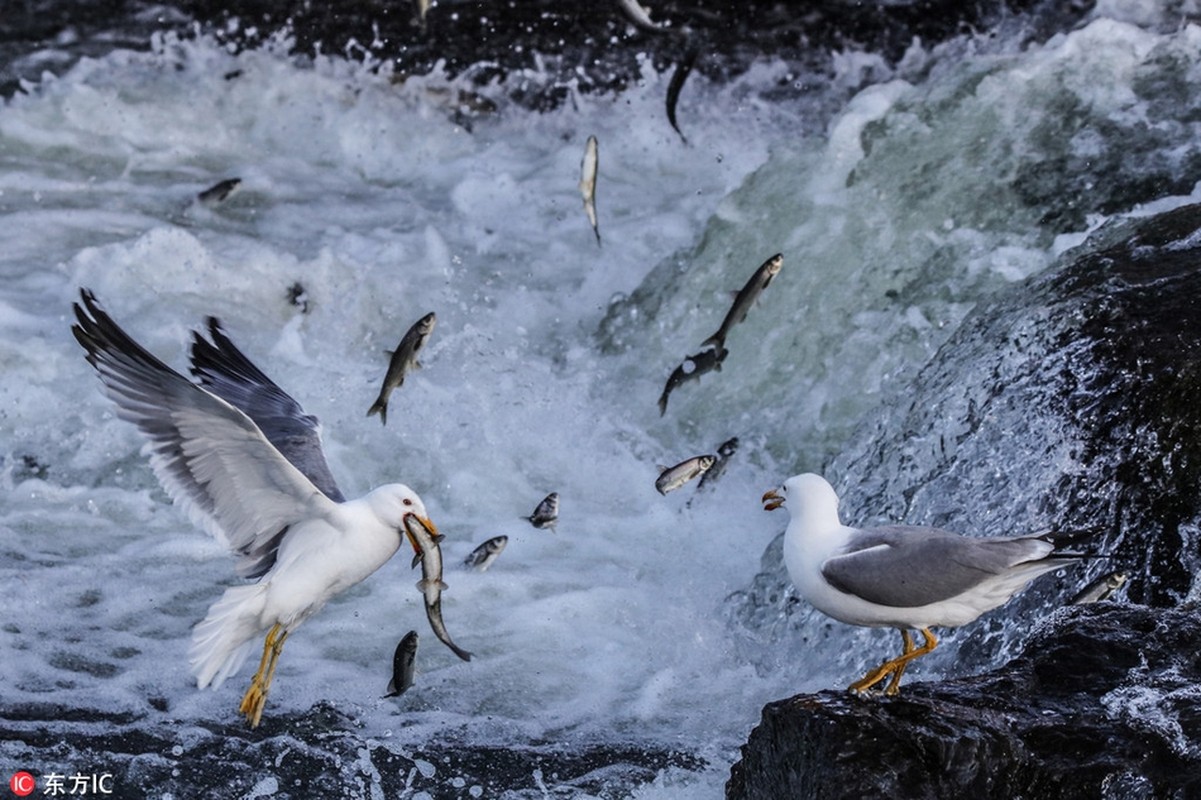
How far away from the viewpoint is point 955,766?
3.97 metres

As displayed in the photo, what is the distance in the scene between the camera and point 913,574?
14.0ft

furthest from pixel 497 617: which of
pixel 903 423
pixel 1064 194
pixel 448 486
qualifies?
pixel 1064 194

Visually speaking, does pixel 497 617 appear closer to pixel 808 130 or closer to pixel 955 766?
pixel 955 766

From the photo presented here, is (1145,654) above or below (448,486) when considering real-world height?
above

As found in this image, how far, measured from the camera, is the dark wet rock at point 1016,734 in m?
3.96

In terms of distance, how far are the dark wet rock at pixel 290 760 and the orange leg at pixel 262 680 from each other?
0.26ft

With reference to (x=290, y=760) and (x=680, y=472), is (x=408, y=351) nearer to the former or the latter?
(x=680, y=472)

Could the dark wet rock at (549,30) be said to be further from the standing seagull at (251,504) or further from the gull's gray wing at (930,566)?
the gull's gray wing at (930,566)

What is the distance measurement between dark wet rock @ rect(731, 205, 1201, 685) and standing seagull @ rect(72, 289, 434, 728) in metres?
1.82

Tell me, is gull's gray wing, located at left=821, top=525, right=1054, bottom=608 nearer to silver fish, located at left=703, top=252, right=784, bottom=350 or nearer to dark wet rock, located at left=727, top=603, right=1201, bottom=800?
dark wet rock, located at left=727, top=603, right=1201, bottom=800

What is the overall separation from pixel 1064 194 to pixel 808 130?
351 centimetres

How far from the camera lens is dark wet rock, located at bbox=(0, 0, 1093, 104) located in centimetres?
1209

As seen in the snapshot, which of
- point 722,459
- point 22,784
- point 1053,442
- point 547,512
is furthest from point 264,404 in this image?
point 1053,442

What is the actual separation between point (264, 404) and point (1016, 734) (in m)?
2.91
